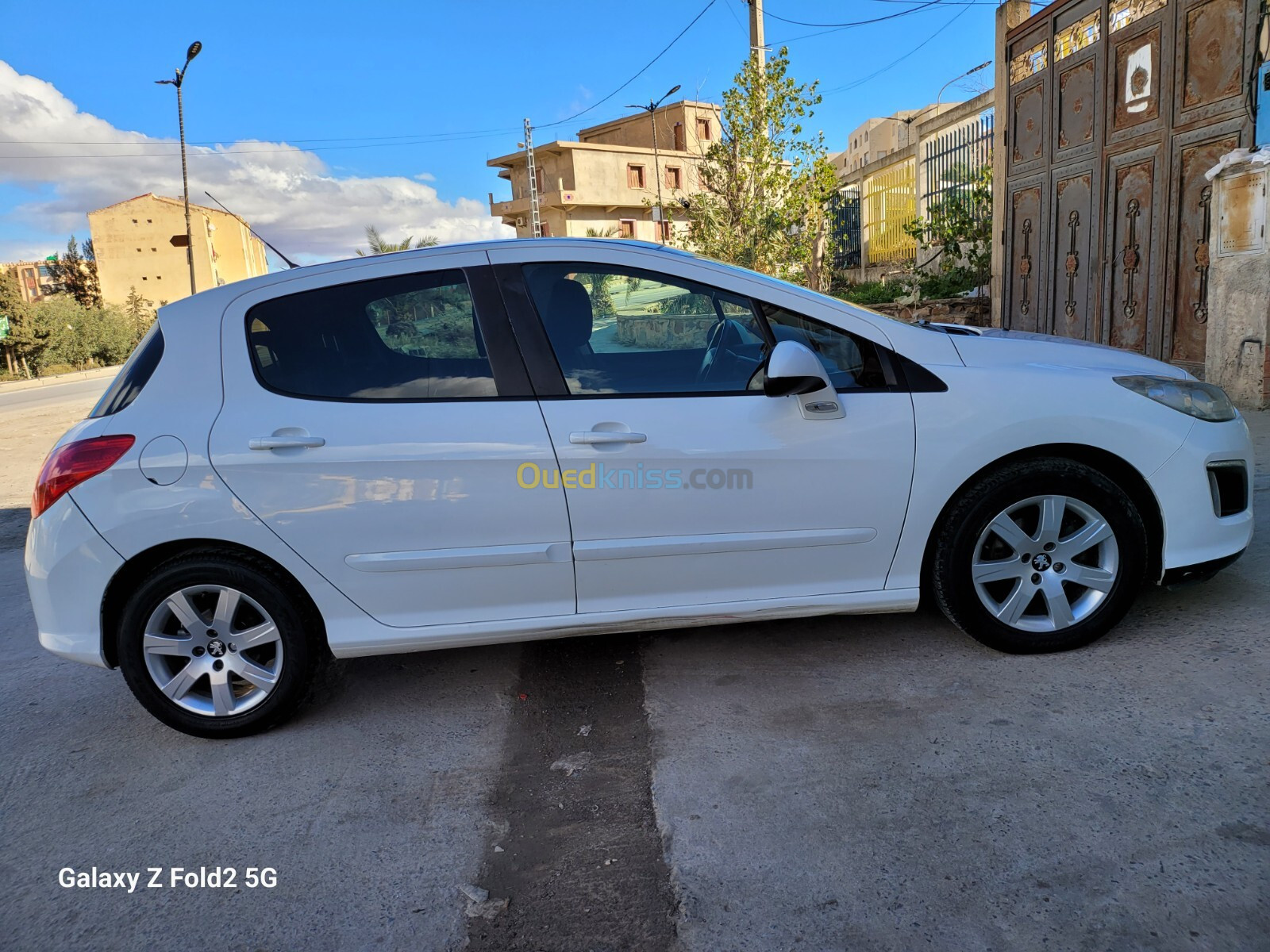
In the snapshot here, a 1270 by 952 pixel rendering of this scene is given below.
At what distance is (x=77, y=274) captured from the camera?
231 feet

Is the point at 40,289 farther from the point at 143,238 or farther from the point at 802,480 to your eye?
the point at 802,480

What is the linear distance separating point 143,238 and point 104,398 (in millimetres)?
78186

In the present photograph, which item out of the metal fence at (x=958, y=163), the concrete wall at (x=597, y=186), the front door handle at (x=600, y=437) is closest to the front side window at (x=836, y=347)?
the front door handle at (x=600, y=437)

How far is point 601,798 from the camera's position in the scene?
2.70m

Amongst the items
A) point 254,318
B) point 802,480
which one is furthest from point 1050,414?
point 254,318

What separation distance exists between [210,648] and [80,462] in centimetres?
76

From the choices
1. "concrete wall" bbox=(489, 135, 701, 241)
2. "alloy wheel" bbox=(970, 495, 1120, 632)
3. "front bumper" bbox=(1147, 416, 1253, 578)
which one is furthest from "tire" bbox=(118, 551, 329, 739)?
"concrete wall" bbox=(489, 135, 701, 241)

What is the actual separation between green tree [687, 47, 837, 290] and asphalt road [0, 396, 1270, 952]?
44.7 ft

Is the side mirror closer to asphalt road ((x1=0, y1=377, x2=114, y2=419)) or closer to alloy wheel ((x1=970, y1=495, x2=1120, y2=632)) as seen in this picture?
alloy wheel ((x1=970, y1=495, x2=1120, y2=632))

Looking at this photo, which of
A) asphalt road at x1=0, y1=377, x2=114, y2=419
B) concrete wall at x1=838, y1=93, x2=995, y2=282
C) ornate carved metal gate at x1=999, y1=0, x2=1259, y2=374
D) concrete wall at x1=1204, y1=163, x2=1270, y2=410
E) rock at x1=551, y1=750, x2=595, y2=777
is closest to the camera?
rock at x1=551, y1=750, x2=595, y2=777

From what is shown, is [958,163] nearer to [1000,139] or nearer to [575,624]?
[1000,139]

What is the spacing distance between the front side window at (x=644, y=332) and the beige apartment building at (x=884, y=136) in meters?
14.3

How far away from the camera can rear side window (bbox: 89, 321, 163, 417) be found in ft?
10.3

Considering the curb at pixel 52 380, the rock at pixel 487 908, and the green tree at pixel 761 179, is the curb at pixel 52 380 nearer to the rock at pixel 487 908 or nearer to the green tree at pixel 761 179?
the green tree at pixel 761 179
